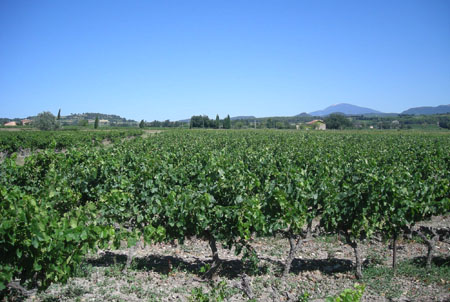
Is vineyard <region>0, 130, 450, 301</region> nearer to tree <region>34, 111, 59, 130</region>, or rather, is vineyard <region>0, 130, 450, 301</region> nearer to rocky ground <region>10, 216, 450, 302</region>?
rocky ground <region>10, 216, 450, 302</region>

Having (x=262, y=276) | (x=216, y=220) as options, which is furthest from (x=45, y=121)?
(x=262, y=276)

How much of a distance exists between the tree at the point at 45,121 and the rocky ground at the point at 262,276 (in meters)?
67.9

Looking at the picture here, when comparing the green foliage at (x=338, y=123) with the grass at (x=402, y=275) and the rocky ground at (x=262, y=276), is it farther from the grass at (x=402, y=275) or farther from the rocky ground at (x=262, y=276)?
the grass at (x=402, y=275)

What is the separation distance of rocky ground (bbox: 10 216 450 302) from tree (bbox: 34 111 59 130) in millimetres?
67858

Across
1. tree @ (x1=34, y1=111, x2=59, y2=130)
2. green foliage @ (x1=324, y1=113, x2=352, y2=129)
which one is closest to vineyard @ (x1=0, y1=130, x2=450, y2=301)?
tree @ (x1=34, y1=111, x2=59, y2=130)

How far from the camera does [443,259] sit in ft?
24.4

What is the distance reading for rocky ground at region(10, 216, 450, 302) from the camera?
18.6 ft

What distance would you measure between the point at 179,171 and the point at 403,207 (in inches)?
208

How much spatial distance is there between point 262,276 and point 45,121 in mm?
70674

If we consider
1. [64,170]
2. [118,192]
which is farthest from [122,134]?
[118,192]

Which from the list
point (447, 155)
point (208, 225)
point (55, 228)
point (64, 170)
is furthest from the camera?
point (447, 155)

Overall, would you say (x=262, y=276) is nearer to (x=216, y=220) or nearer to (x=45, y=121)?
(x=216, y=220)

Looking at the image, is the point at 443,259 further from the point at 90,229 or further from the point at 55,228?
the point at 55,228

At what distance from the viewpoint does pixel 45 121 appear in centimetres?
6619
